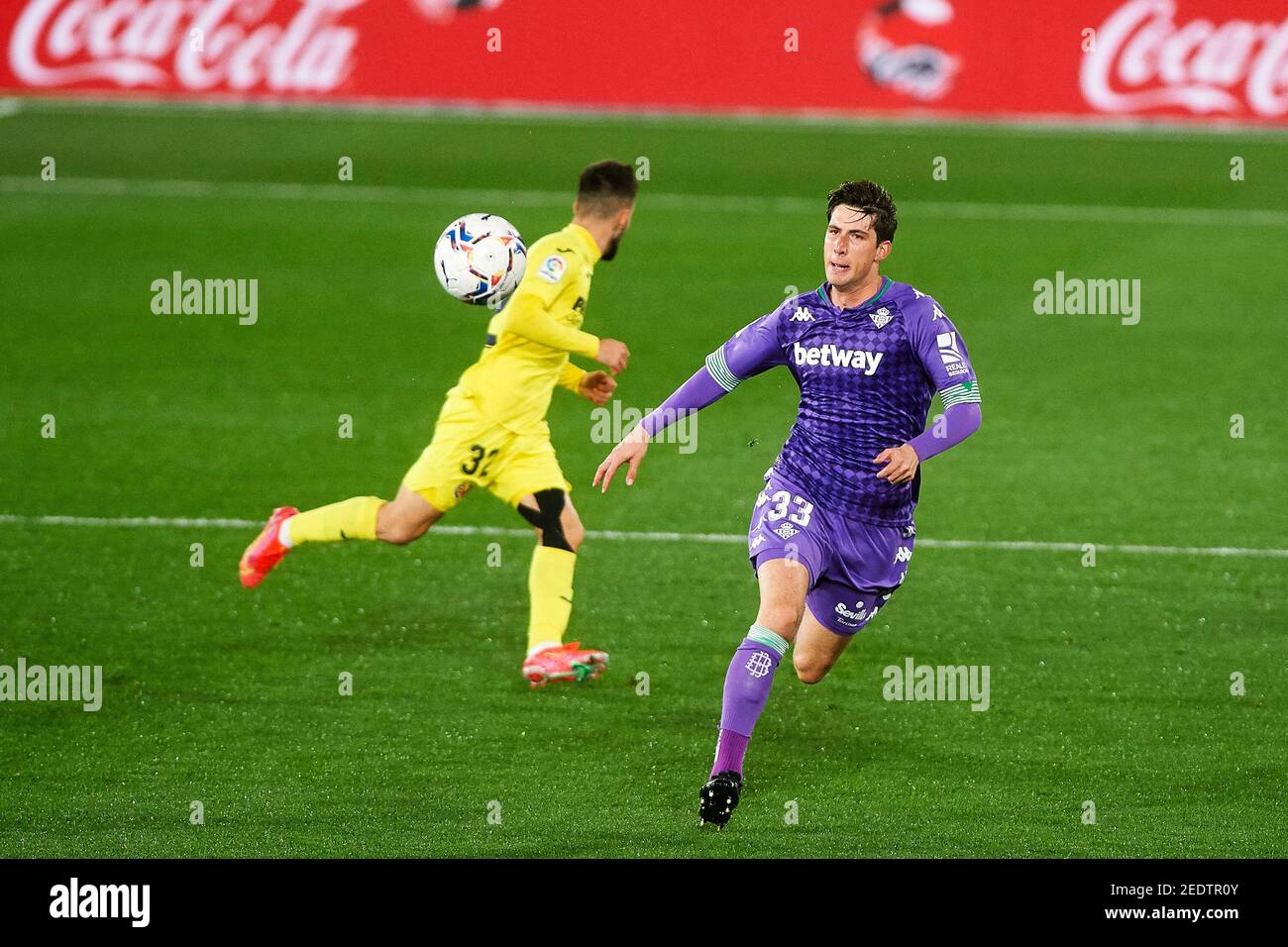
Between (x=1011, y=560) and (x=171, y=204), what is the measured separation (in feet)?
42.7

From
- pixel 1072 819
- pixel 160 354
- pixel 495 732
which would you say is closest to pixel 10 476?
pixel 160 354

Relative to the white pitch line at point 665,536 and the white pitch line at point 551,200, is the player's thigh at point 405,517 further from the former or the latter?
the white pitch line at point 551,200

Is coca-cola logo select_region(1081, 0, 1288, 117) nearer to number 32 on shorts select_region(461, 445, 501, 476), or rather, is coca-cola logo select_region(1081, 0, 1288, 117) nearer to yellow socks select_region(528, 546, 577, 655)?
number 32 on shorts select_region(461, 445, 501, 476)

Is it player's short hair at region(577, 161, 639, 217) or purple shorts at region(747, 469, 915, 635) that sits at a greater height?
player's short hair at region(577, 161, 639, 217)

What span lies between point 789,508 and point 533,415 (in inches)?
70.1

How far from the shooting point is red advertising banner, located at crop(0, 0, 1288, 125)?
23062 millimetres

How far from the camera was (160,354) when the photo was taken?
14945mm

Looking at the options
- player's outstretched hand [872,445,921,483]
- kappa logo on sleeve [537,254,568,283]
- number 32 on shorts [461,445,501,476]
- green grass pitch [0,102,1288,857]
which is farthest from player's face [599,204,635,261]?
player's outstretched hand [872,445,921,483]

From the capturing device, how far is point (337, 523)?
9.02 metres

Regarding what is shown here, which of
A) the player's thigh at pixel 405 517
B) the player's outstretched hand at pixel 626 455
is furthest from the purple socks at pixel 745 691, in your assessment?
the player's thigh at pixel 405 517

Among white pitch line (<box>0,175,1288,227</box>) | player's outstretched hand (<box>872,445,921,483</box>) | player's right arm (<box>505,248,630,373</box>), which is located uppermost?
white pitch line (<box>0,175,1288,227</box>)

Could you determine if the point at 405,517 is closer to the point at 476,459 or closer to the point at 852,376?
the point at 476,459

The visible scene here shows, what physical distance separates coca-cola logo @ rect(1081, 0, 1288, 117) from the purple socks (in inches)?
690

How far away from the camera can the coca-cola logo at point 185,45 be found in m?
23.6
